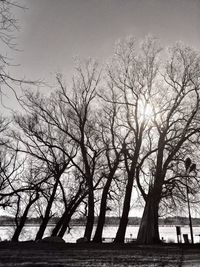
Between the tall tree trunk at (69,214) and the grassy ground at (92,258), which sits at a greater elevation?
the tall tree trunk at (69,214)

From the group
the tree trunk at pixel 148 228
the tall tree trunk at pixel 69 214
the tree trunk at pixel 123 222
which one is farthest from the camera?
the tall tree trunk at pixel 69 214

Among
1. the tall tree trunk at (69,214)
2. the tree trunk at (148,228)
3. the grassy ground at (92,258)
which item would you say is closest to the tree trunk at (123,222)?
the tree trunk at (148,228)

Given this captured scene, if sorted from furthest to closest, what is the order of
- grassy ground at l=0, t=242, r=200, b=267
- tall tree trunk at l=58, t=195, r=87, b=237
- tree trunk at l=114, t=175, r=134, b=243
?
tall tree trunk at l=58, t=195, r=87, b=237, tree trunk at l=114, t=175, r=134, b=243, grassy ground at l=0, t=242, r=200, b=267

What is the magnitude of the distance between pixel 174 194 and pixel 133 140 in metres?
5.49

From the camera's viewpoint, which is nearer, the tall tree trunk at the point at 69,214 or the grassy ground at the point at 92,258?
the grassy ground at the point at 92,258

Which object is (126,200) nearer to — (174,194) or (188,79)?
(174,194)

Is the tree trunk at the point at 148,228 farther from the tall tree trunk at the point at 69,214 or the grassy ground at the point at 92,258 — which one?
the tall tree trunk at the point at 69,214

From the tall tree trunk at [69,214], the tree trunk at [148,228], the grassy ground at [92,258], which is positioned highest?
the tall tree trunk at [69,214]

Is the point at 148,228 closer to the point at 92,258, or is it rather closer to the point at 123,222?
the point at 123,222

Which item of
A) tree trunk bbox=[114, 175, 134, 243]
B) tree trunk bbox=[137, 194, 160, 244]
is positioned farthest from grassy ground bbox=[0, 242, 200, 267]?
tree trunk bbox=[114, 175, 134, 243]

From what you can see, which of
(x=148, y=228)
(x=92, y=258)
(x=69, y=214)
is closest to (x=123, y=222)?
(x=148, y=228)

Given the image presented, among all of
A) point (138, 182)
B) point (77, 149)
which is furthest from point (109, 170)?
point (77, 149)

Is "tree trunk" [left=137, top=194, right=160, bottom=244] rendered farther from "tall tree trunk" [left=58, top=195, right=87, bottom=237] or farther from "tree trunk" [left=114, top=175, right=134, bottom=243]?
"tall tree trunk" [left=58, top=195, right=87, bottom=237]

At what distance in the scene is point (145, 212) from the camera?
19.3 metres
